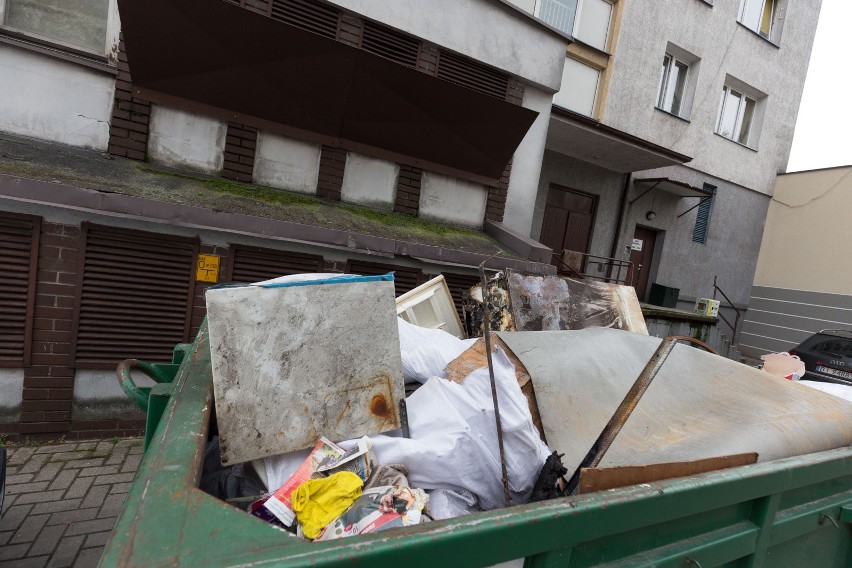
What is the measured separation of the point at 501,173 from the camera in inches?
256

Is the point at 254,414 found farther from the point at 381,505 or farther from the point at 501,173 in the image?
the point at 501,173

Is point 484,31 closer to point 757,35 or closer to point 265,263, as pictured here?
point 265,263

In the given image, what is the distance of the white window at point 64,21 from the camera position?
14.0 feet

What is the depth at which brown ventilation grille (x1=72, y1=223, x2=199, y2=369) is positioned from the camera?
4082mm

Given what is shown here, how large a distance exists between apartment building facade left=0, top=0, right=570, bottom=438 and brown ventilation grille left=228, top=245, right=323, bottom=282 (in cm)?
2

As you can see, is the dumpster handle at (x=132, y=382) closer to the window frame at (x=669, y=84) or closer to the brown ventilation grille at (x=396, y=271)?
the brown ventilation grille at (x=396, y=271)

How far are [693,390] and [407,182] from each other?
188 inches

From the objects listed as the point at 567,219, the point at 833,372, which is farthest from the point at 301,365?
the point at 567,219

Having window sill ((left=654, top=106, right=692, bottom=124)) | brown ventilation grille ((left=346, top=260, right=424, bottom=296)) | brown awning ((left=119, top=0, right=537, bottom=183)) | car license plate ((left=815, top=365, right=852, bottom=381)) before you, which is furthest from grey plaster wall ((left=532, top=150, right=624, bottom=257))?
brown ventilation grille ((left=346, top=260, right=424, bottom=296))

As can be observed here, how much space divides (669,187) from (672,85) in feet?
9.17

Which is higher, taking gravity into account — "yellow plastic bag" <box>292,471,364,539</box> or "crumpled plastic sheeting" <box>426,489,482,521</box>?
"yellow plastic bag" <box>292,471,364,539</box>

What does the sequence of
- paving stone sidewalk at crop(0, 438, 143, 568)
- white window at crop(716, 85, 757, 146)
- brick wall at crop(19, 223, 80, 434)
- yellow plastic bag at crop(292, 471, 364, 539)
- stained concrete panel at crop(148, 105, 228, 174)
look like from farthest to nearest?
white window at crop(716, 85, 757, 146) < stained concrete panel at crop(148, 105, 228, 174) < brick wall at crop(19, 223, 80, 434) < paving stone sidewalk at crop(0, 438, 143, 568) < yellow plastic bag at crop(292, 471, 364, 539)

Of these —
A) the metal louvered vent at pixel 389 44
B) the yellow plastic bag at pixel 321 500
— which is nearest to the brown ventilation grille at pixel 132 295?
the metal louvered vent at pixel 389 44

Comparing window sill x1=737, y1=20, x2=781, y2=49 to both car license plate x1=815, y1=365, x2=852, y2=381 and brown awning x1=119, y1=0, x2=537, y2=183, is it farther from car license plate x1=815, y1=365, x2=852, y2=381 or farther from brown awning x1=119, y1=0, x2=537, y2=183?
brown awning x1=119, y1=0, x2=537, y2=183
